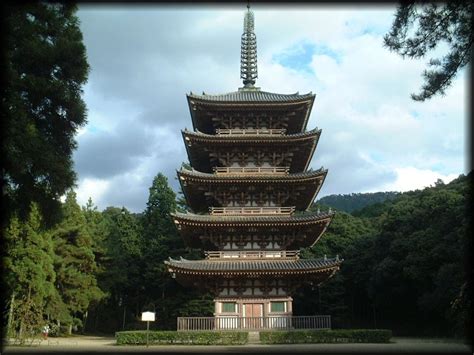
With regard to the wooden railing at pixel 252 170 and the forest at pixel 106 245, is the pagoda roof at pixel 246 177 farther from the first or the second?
the forest at pixel 106 245

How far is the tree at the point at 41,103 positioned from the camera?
11.0 meters

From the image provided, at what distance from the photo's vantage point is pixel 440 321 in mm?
37594

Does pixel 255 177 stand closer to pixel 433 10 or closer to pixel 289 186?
pixel 289 186

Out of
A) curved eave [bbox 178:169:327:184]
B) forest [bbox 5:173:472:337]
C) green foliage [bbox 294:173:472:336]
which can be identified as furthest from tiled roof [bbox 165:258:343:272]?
forest [bbox 5:173:472:337]

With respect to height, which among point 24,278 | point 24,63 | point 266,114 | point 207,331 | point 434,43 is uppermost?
point 266,114

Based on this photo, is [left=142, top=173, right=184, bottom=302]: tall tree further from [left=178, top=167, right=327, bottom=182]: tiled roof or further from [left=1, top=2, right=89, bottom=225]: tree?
[left=1, top=2, right=89, bottom=225]: tree

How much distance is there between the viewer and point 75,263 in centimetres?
4562

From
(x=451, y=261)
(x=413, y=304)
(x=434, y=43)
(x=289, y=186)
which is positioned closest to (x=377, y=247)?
(x=413, y=304)

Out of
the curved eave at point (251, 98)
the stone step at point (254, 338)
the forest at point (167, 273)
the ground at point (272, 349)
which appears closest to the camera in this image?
the ground at point (272, 349)

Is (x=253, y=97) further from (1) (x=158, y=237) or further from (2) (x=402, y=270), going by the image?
(1) (x=158, y=237)

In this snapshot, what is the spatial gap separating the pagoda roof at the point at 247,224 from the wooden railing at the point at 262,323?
4156 millimetres

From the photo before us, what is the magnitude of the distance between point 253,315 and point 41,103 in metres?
17.2

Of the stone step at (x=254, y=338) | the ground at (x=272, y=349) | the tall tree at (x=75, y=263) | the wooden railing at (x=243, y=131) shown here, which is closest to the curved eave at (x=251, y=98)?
the wooden railing at (x=243, y=131)

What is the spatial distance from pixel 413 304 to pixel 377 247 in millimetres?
5735
